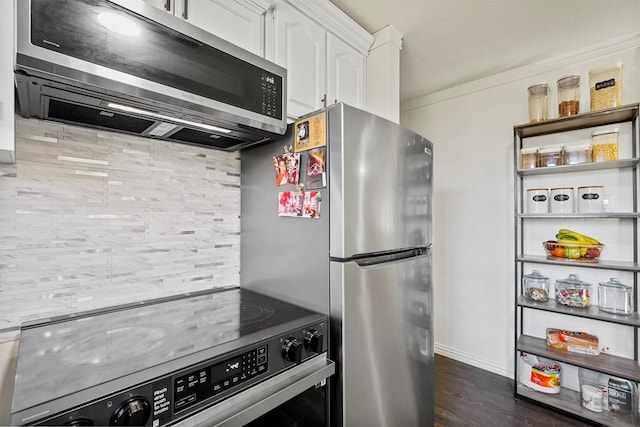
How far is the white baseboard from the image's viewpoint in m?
2.48

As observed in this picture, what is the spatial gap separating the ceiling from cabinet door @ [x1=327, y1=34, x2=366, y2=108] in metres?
0.20

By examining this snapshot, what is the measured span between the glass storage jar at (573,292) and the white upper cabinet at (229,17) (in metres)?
2.39

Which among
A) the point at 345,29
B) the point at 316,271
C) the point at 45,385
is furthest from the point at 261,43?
the point at 45,385

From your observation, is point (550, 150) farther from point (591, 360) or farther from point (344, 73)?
point (344, 73)

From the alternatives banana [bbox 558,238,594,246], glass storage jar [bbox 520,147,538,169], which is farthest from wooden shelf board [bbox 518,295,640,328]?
glass storage jar [bbox 520,147,538,169]

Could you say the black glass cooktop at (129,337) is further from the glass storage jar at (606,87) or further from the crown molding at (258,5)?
the glass storage jar at (606,87)

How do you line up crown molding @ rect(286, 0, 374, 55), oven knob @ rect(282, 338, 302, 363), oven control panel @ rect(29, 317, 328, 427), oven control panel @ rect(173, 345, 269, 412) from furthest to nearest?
crown molding @ rect(286, 0, 374, 55) → oven knob @ rect(282, 338, 302, 363) → oven control panel @ rect(173, 345, 269, 412) → oven control panel @ rect(29, 317, 328, 427)

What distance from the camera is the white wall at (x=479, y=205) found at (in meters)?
2.46

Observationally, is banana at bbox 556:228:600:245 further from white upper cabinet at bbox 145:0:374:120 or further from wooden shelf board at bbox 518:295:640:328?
white upper cabinet at bbox 145:0:374:120

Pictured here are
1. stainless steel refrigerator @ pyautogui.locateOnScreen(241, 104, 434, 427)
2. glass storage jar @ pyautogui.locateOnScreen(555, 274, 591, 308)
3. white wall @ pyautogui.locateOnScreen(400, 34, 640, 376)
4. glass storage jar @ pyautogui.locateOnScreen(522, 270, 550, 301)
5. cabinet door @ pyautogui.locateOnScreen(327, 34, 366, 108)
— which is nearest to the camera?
stainless steel refrigerator @ pyautogui.locateOnScreen(241, 104, 434, 427)

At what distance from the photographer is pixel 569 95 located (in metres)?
2.04

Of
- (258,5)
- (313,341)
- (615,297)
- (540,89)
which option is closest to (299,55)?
(258,5)

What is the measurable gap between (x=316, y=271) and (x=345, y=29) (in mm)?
1382

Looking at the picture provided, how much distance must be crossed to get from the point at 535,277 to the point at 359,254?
184 centimetres
